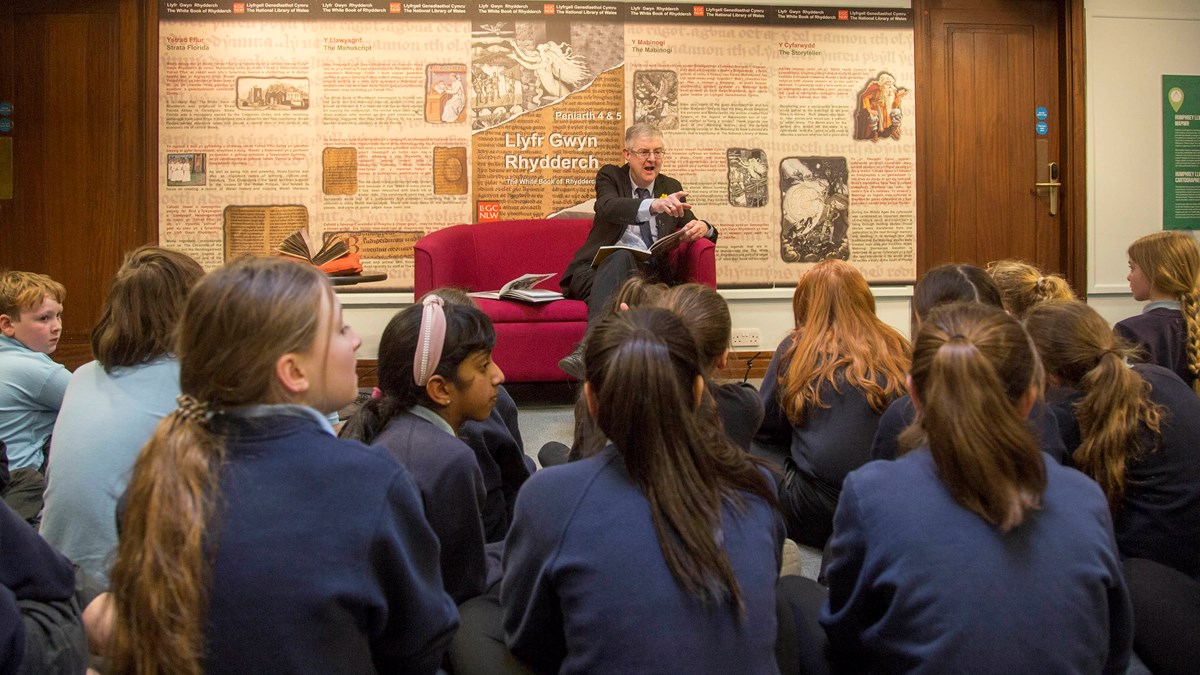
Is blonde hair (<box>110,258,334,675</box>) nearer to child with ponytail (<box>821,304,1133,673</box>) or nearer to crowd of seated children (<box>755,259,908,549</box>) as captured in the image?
child with ponytail (<box>821,304,1133,673</box>)

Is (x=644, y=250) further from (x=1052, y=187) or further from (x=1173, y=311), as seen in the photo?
(x=1052, y=187)

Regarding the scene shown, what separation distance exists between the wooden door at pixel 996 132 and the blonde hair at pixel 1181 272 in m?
2.57

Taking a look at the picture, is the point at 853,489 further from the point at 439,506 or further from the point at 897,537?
the point at 439,506

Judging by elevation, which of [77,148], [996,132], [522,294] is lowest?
[522,294]

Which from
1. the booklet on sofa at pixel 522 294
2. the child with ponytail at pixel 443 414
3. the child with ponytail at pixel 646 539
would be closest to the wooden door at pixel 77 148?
the booklet on sofa at pixel 522 294

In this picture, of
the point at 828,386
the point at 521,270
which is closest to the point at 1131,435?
the point at 828,386

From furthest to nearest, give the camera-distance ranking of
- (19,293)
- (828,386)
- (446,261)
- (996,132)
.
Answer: (996,132) < (446,261) < (19,293) < (828,386)

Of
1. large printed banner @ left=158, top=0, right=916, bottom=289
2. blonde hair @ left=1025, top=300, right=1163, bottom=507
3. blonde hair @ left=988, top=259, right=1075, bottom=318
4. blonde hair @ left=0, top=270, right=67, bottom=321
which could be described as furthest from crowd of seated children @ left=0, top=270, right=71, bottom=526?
large printed banner @ left=158, top=0, right=916, bottom=289

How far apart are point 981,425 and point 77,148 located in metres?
5.29

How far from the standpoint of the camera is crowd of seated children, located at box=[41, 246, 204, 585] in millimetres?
1679

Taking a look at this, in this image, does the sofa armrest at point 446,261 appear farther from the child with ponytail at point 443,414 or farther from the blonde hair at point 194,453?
the blonde hair at point 194,453

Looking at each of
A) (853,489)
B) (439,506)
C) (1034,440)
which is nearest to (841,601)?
(853,489)

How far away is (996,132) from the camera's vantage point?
5633 millimetres

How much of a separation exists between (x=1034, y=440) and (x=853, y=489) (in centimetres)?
23
